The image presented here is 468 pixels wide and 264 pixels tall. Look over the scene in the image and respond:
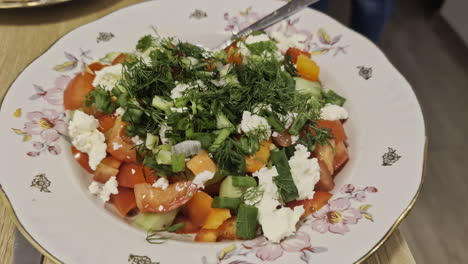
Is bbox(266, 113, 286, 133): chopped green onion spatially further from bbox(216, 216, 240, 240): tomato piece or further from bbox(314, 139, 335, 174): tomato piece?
bbox(216, 216, 240, 240): tomato piece

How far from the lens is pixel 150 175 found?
1512 mm

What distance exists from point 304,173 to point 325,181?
0.10m

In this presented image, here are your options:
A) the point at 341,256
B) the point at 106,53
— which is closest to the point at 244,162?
the point at 341,256

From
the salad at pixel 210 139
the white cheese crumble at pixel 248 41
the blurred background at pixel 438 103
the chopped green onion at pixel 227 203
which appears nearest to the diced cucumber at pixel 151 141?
the salad at pixel 210 139

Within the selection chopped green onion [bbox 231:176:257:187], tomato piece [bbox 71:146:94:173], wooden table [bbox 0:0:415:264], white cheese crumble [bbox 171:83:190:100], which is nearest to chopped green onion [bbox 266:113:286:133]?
chopped green onion [bbox 231:176:257:187]

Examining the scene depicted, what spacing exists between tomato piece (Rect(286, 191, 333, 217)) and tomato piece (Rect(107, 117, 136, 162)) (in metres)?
0.57

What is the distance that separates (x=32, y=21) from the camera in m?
2.21

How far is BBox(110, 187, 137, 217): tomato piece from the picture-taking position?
4.91 feet

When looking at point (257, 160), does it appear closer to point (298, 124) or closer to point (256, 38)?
point (298, 124)

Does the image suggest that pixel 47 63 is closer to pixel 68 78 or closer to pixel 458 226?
pixel 68 78

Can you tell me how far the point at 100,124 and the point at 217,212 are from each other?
1.97ft

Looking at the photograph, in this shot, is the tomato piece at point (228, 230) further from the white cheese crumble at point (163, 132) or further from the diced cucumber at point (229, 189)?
the white cheese crumble at point (163, 132)

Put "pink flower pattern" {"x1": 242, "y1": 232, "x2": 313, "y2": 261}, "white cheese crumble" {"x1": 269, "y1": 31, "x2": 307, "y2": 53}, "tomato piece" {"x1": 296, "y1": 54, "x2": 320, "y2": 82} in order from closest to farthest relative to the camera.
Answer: "pink flower pattern" {"x1": 242, "y1": 232, "x2": 313, "y2": 261}, "tomato piece" {"x1": 296, "y1": 54, "x2": 320, "y2": 82}, "white cheese crumble" {"x1": 269, "y1": 31, "x2": 307, "y2": 53}

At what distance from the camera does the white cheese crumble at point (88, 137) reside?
5.17 feet
